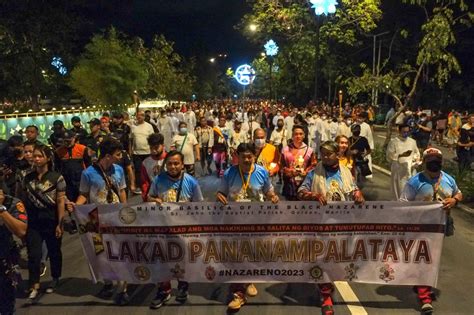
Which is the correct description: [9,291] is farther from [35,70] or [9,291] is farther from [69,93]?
[69,93]

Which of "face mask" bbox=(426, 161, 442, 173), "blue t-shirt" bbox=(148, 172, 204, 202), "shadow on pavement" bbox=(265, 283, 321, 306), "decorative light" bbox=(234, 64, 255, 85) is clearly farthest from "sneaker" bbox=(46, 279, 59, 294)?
"decorative light" bbox=(234, 64, 255, 85)

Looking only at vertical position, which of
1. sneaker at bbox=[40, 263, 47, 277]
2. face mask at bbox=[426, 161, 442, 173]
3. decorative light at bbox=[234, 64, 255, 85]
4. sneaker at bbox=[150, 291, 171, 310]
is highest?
decorative light at bbox=[234, 64, 255, 85]

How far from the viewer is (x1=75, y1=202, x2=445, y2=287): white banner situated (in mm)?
5625

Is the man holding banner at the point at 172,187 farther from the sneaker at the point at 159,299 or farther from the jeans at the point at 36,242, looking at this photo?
the jeans at the point at 36,242

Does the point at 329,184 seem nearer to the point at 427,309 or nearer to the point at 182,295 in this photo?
the point at 427,309

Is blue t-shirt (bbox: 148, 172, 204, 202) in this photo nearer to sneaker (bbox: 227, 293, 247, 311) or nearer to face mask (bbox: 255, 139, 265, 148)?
sneaker (bbox: 227, 293, 247, 311)

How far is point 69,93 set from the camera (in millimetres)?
62094

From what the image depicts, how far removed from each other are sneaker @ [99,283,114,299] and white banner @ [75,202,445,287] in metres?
0.39

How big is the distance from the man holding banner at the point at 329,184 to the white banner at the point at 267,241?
12 centimetres

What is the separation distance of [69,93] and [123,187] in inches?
2323

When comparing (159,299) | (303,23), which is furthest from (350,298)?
(303,23)

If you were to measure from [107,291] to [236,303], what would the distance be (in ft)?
5.13

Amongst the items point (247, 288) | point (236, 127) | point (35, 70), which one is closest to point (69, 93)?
point (35, 70)

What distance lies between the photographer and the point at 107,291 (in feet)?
20.2
